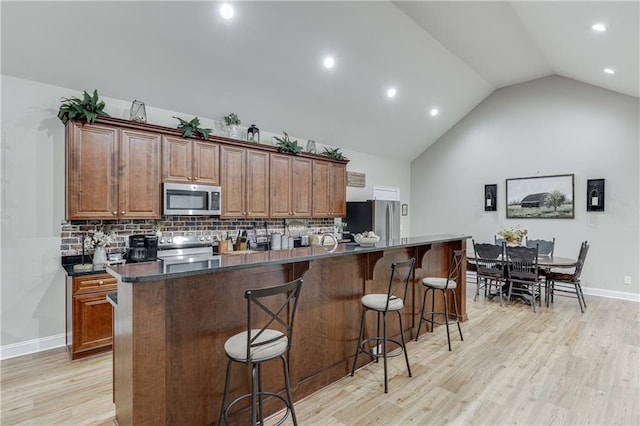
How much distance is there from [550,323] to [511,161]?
3.71m

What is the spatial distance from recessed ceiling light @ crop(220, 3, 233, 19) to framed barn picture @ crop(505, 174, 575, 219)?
617 centimetres

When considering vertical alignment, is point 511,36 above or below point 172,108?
above

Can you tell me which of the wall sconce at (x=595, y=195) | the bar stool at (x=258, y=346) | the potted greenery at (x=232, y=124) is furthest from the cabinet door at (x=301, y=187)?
the wall sconce at (x=595, y=195)

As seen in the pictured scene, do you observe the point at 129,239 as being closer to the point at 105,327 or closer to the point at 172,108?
the point at 105,327

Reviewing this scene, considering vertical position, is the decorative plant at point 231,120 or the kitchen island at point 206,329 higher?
the decorative plant at point 231,120

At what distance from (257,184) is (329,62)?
2.02 meters

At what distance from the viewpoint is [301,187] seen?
551cm

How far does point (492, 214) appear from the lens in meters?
7.18

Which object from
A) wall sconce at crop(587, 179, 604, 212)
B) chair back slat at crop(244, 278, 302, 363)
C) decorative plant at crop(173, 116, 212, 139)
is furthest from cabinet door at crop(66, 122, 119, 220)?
wall sconce at crop(587, 179, 604, 212)

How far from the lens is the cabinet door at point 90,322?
3.21 meters

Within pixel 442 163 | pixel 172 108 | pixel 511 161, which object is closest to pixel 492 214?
pixel 511 161

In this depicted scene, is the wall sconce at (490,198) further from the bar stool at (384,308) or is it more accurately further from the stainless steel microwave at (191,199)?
the stainless steel microwave at (191,199)

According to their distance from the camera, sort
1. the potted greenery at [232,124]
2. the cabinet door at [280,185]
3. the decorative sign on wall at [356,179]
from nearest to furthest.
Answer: the potted greenery at [232,124], the cabinet door at [280,185], the decorative sign on wall at [356,179]

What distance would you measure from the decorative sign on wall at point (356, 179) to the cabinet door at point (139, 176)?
3843 mm
